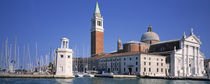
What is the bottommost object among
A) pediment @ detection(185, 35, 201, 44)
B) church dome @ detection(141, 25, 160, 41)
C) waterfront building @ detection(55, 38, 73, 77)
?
waterfront building @ detection(55, 38, 73, 77)

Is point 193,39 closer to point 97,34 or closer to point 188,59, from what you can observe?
point 188,59

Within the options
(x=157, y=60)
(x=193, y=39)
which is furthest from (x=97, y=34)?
(x=193, y=39)

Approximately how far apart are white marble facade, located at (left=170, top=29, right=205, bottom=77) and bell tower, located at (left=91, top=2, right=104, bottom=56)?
25.9 m

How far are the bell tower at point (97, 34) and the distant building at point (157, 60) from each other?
6.44 feet

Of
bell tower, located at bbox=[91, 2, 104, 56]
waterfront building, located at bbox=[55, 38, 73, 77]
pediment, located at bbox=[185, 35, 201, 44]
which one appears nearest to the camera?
waterfront building, located at bbox=[55, 38, 73, 77]

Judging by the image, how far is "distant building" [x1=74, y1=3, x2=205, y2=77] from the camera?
193 ft

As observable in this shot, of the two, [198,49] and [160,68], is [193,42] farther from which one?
[160,68]

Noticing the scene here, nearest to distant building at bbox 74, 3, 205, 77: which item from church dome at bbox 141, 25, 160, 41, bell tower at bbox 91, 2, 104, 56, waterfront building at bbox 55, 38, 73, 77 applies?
church dome at bbox 141, 25, 160, 41

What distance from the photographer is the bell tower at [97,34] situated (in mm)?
80500

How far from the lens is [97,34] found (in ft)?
266

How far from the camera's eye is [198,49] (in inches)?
2724

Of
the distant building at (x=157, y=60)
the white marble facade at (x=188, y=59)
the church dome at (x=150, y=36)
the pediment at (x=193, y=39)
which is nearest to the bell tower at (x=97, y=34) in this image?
the distant building at (x=157, y=60)

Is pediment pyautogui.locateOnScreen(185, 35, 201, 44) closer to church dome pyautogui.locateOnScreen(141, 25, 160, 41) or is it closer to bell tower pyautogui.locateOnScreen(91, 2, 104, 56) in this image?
church dome pyautogui.locateOnScreen(141, 25, 160, 41)

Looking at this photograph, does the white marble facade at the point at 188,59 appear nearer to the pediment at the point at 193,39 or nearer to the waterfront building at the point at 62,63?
the pediment at the point at 193,39
